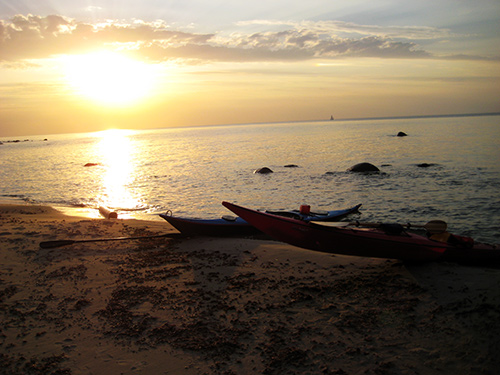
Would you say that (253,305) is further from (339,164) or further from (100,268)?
(339,164)

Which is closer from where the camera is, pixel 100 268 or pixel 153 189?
pixel 100 268

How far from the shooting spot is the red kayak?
298 inches

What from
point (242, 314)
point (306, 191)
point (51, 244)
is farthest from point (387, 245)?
point (306, 191)

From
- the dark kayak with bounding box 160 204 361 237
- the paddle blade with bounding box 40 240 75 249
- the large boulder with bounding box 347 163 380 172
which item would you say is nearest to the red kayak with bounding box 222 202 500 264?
the dark kayak with bounding box 160 204 361 237

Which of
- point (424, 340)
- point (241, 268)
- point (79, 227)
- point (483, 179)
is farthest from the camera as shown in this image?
point (483, 179)

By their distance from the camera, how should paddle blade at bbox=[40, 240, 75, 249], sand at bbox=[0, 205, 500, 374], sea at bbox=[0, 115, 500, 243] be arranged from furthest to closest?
sea at bbox=[0, 115, 500, 243] < paddle blade at bbox=[40, 240, 75, 249] < sand at bbox=[0, 205, 500, 374]

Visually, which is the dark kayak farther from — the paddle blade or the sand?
the paddle blade

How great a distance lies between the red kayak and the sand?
1.07ft

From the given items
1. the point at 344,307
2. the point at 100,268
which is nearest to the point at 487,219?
the point at 344,307

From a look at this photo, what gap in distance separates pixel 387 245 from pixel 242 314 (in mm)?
3661

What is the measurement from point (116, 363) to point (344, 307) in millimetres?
3753

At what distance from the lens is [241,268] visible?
312 inches

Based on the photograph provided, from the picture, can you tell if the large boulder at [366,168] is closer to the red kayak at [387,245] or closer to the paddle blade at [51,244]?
the red kayak at [387,245]

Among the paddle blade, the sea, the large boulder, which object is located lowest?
the sea
